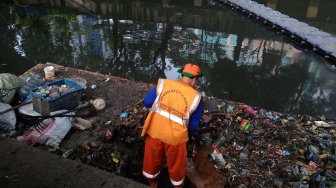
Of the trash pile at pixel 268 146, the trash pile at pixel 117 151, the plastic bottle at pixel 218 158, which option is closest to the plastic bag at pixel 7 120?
the trash pile at pixel 117 151

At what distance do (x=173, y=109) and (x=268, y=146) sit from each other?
214 cm

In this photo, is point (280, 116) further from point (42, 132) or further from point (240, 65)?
point (42, 132)

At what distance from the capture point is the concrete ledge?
269 centimetres

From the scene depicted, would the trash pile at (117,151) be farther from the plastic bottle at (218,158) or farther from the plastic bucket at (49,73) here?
the plastic bucket at (49,73)

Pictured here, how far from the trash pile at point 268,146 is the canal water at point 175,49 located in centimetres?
100

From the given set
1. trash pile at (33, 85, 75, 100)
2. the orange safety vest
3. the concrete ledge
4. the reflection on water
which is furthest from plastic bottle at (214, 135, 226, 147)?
the reflection on water

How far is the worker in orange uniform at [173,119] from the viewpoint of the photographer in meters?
3.43

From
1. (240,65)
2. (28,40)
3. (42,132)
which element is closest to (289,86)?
(240,65)

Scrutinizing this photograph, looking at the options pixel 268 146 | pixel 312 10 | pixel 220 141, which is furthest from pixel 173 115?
pixel 312 10

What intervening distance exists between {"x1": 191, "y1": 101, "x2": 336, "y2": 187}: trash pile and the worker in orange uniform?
37.7 inches

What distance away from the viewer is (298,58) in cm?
881

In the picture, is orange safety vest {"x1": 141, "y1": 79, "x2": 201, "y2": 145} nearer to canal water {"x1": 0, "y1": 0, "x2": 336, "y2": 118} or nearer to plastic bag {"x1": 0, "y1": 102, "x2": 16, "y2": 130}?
plastic bag {"x1": 0, "y1": 102, "x2": 16, "y2": 130}

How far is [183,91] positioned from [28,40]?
7285mm

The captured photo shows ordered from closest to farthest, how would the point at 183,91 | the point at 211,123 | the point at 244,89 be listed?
the point at 183,91 < the point at 211,123 < the point at 244,89
